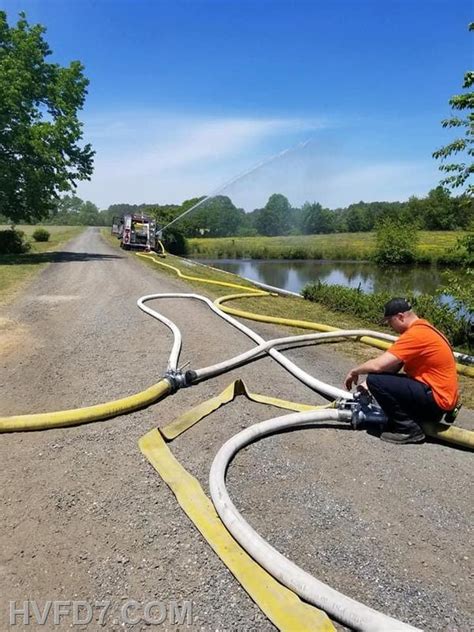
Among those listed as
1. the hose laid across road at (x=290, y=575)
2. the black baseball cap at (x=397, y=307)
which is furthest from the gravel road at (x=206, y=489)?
the black baseball cap at (x=397, y=307)

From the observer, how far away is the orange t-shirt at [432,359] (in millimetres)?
4043

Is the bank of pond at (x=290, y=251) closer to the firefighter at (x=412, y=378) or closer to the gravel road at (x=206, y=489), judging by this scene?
the gravel road at (x=206, y=489)

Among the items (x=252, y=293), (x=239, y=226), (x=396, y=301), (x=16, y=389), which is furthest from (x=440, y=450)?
(x=239, y=226)

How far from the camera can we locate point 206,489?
335 centimetres

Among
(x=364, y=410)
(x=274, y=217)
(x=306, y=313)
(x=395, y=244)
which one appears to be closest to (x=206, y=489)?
(x=364, y=410)

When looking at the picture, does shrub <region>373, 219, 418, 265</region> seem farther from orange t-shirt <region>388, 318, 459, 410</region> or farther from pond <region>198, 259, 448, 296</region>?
orange t-shirt <region>388, 318, 459, 410</region>

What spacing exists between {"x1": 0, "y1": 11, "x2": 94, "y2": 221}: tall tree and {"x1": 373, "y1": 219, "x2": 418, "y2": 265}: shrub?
28188 mm

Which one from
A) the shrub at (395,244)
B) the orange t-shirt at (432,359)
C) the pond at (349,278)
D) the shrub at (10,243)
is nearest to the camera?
the orange t-shirt at (432,359)

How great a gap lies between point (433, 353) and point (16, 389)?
4.42 meters

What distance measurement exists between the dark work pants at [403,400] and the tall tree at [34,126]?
1907 cm

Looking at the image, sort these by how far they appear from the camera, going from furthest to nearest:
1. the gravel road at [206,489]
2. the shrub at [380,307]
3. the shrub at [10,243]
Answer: the shrub at [10,243] → the shrub at [380,307] → the gravel road at [206,489]

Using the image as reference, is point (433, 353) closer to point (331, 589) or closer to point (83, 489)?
point (331, 589)

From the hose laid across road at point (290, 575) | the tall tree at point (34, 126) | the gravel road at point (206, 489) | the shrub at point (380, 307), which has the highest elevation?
the tall tree at point (34, 126)

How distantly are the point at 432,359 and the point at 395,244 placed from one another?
39688 mm
